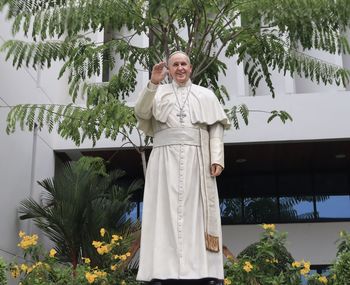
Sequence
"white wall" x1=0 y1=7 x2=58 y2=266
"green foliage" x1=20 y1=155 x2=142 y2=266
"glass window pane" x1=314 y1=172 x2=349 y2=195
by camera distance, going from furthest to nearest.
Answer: "glass window pane" x1=314 y1=172 x2=349 y2=195
"white wall" x1=0 y1=7 x2=58 y2=266
"green foliage" x1=20 y1=155 x2=142 y2=266

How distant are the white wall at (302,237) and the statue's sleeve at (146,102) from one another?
10328 millimetres

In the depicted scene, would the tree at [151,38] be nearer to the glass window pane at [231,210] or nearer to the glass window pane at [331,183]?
the glass window pane at [231,210]

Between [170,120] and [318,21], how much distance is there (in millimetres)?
3128

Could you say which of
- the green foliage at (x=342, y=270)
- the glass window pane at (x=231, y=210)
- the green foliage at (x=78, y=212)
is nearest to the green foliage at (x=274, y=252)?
the green foliage at (x=342, y=270)

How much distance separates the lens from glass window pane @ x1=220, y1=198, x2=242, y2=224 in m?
14.6

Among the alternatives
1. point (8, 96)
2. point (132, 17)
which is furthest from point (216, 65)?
point (8, 96)

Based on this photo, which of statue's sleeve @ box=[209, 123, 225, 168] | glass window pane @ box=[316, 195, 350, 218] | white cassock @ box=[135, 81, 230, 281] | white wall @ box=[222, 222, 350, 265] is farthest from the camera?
glass window pane @ box=[316, 195, 350, 218]

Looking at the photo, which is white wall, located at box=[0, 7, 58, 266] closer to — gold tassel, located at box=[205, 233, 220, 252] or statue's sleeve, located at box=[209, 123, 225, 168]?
statue's sleeve, located at box=[209, 123, 225, 168]

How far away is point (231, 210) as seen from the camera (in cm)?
1481

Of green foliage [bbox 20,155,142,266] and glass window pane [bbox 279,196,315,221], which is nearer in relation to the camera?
green foliage [bbox 20,155,142,266]

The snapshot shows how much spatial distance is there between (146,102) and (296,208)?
11194 mm

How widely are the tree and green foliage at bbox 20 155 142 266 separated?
274 cm

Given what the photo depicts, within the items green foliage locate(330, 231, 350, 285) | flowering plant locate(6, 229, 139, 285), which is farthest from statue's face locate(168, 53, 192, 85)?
green foliage locate(330, 231, 350, 285)

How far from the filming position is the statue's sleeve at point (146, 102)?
4051 millimetres
